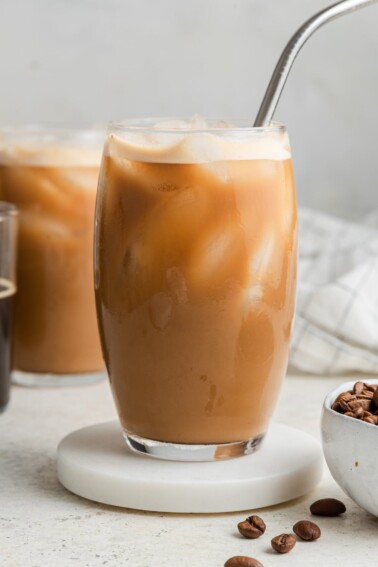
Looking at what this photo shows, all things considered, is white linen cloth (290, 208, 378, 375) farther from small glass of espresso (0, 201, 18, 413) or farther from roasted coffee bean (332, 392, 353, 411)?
roasted coffee bean (332, 392, 353, 411)

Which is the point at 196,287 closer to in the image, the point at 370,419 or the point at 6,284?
the point at 370,419

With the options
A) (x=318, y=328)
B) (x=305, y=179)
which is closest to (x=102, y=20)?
(x=305, y=179)

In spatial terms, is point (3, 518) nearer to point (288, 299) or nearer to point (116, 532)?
point (116, 532)

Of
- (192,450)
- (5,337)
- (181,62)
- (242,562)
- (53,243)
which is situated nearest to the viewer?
(242,562)

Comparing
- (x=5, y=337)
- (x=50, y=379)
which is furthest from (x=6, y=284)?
(x=50, y=379)

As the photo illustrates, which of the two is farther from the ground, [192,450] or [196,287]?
[196,287]

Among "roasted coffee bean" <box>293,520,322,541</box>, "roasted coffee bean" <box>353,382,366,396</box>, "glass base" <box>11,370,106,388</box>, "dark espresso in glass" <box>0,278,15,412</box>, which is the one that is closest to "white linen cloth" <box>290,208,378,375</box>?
"glass base" <box>11,370,106,388</box>

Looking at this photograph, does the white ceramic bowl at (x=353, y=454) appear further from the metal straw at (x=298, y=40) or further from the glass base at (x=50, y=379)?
the glass base at (x=50, y=379)
